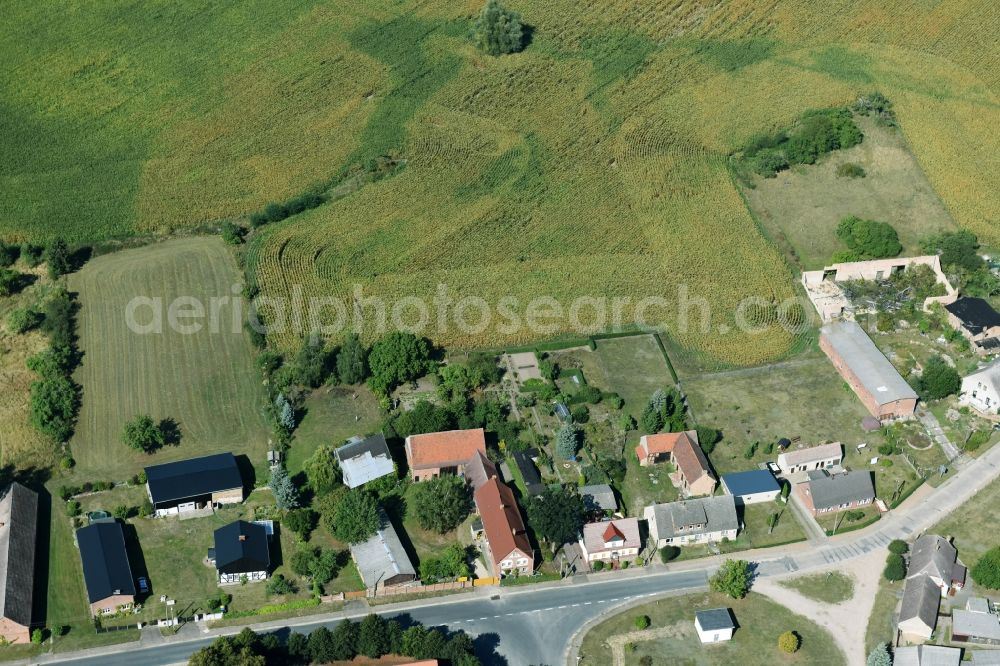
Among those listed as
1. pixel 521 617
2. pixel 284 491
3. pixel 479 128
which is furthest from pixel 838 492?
pixel 479 128

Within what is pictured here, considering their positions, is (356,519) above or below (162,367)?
below

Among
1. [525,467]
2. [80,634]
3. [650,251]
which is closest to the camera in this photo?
[80,634]

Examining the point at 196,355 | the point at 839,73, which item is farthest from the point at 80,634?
the point at 839,73

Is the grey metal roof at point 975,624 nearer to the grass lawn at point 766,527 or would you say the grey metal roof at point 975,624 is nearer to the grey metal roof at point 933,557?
the grey metal roof at point 933,557

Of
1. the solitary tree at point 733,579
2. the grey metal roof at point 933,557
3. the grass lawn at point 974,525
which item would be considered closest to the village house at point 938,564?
the grey metal roof at point 933,557

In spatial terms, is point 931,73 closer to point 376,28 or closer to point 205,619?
point 376,28

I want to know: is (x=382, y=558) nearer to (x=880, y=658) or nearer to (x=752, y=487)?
(x=752, y=487)

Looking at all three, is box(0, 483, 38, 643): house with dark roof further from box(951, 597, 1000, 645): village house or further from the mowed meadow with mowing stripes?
box(951, 597, 1000, 645): village house
